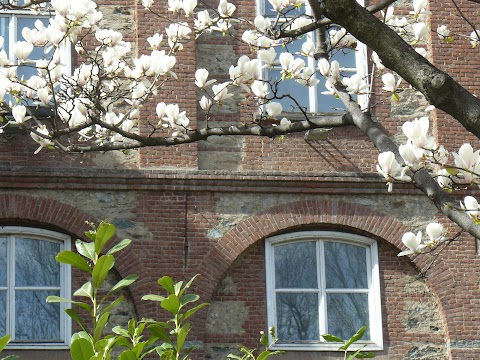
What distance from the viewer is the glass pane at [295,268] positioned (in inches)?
581

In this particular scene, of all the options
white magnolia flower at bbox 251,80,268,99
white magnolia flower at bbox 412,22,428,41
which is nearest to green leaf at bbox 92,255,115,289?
white magnolia flower at bbox 251,80,268,99

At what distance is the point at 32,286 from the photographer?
562 inches

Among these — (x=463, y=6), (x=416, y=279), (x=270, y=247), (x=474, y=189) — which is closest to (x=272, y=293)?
(x=270, y=247)

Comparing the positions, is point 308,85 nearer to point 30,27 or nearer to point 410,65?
point 410,65

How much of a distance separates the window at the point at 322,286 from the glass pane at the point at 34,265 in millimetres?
2637

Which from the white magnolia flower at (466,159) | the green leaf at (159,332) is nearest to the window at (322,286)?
the white magnolia flower at (466,159)

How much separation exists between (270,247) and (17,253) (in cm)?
309

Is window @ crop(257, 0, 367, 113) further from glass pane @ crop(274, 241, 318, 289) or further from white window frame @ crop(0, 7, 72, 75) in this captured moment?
white window frame @ crop(0, 7, 72, 75)

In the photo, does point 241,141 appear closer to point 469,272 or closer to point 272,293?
point 272,293

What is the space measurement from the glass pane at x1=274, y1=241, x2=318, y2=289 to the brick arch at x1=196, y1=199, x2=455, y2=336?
0.95 feet

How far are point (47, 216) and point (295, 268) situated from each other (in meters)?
3.11

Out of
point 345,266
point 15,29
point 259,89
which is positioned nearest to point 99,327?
point 259,89

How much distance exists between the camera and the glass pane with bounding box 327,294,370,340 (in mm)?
14789

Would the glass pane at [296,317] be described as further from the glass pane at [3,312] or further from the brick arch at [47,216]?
the glass pane at [3,312]
